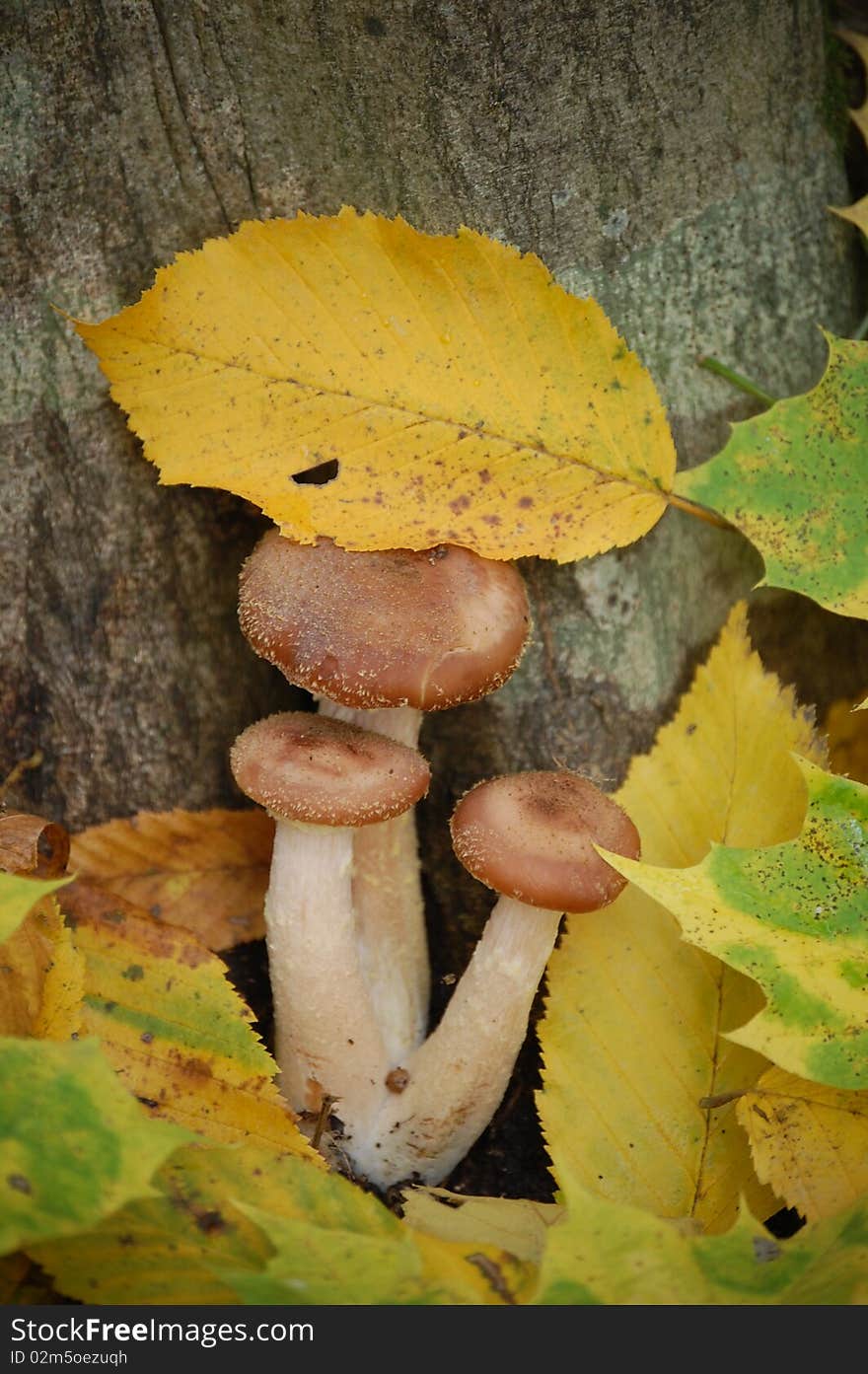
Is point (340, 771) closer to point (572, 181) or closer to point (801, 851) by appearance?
point (801, 851)

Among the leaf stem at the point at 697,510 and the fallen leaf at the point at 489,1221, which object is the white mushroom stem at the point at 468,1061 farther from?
the leaf stem at the point at 697,510

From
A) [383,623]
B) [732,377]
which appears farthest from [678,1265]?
[732,377]

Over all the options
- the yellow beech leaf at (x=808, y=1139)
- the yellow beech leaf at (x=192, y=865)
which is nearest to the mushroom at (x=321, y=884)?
the yellow beech leaf at (x=192, y=865)

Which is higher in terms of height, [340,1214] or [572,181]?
[572,181]

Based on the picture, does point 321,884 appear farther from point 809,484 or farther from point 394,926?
point 809,484

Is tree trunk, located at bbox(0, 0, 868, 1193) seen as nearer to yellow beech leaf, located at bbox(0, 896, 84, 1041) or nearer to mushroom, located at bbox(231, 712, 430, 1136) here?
mushroom, located at bbox(231, 712, 430, 1136)

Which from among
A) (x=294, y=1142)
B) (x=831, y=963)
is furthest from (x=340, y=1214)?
(x=831, y=963)
